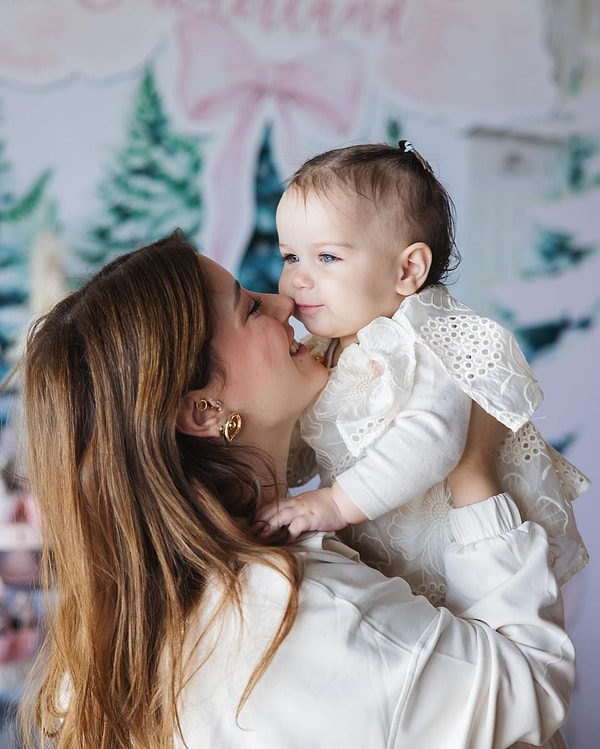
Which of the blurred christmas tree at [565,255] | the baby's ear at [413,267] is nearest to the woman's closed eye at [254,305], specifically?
the baby's ear at [413,267]

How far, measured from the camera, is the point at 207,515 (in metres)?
1.21

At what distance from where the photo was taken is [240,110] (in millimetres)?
2807

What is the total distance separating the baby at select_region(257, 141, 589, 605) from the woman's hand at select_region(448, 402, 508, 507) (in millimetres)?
54

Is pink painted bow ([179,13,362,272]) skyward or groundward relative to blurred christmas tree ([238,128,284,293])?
skyward

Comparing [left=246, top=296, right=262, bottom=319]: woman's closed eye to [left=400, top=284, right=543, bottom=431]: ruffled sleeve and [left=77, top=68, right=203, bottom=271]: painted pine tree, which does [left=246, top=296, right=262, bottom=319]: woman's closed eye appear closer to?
[left=400, top=284, right=543, bottom=431]: ruffled sleeve

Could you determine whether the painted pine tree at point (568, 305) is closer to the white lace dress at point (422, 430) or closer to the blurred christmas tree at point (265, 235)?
the blurred christmas tree at point (265, 235)

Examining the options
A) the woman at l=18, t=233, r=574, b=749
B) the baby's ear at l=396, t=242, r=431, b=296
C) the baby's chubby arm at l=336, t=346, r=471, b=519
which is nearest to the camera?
the woman at l=18, t=233, r=574, b=749

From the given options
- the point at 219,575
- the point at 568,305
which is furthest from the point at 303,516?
the point at 568,305

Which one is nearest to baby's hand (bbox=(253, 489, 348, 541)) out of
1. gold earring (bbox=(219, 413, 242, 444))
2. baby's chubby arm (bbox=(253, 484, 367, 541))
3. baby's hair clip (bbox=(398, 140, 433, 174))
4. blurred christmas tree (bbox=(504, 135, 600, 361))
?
baby's chubby arm (bbox=(253, 484, 367, 541))

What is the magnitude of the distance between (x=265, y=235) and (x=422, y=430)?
1.66 metres

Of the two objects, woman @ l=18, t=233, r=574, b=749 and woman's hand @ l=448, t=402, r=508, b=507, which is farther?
woman's hand @ l=448, t=402, r=508, b=507

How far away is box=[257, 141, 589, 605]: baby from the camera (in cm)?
125

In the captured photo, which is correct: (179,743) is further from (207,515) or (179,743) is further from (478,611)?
(478,611)

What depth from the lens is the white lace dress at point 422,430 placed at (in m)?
1.25
